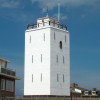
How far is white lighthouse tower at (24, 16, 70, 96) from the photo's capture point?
5295 centimetres

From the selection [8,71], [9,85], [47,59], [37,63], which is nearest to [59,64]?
[47,59]

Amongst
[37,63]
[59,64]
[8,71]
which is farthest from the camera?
[59,64]

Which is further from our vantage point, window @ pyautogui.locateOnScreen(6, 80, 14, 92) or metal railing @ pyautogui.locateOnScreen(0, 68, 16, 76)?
window @ pyautogui.locateOnScreen(6, 80, 14, 92)

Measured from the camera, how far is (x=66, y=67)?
56.0 meters

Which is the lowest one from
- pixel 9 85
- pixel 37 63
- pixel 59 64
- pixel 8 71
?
pixel 9 85

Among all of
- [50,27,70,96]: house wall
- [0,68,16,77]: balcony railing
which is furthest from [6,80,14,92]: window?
[50,27,70,96]: house wall

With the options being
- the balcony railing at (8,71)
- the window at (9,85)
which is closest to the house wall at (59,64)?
the balcony railing at (8,71)

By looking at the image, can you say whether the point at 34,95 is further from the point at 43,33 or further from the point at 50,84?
the point at 43,33

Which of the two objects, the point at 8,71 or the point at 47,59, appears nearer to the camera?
the point at 8,71

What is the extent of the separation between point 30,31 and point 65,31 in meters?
6.76

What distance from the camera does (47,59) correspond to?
53031 millimetres

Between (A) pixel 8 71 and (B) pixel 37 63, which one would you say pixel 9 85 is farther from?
(B) pixel 37 63

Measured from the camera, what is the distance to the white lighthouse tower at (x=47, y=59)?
53.0 m

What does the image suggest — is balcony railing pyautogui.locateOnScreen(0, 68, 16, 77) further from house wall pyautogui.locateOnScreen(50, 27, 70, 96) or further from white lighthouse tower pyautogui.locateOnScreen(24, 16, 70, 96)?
house wall pyautogui.locateOnScreen(50, 27, 70, 96)
